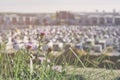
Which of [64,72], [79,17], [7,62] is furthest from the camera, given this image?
[79,17]

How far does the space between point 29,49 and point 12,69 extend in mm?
157

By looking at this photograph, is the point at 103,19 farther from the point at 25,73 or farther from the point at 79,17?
the point at 25,73

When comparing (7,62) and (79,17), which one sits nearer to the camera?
(7,62)

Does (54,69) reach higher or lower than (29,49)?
lower

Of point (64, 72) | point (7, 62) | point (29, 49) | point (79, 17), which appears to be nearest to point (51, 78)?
point (64, 72)

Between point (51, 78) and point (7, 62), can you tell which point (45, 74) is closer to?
point (51, 78)

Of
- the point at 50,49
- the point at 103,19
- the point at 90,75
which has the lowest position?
the point at 103,19

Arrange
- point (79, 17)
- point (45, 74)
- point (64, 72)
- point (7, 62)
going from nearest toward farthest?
point (45, 74)
point (64, 72)
point (7, 62)
point (79, 17)

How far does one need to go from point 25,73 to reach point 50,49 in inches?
7.1

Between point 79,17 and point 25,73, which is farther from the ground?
point 25,73

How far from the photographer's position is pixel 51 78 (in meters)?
1.73

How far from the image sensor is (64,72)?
1771mm

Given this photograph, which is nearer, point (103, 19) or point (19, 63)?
point (19, 63)

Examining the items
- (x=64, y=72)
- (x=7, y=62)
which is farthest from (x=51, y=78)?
(x=7, y=62)
